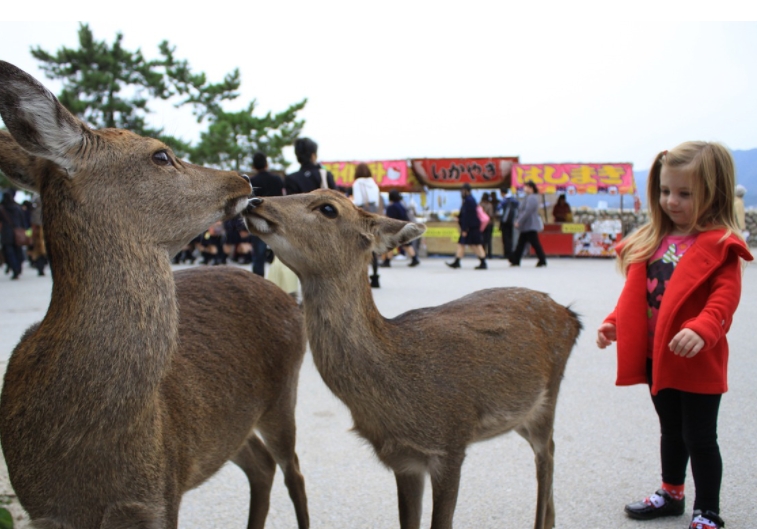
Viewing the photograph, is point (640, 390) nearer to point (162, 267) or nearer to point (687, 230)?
point (687, 230)

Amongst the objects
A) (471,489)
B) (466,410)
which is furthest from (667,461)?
(466,410)

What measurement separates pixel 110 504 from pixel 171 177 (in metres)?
0.99

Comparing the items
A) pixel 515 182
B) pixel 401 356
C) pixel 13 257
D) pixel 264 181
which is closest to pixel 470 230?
pixel 515 182

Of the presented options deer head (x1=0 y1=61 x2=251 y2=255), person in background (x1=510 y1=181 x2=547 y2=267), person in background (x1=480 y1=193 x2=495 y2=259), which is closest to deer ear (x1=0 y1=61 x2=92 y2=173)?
deer head (x1=0 y1=61 x2=251 y2=255)

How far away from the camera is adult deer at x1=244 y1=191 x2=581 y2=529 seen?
2.62 metres

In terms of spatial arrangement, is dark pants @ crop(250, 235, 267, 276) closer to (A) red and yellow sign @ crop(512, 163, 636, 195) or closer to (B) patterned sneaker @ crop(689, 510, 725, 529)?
(B) patterned sneaker @ crop(689, 510, 725, 529)

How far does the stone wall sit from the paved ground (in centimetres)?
1703

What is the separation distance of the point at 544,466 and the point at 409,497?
0.82 m

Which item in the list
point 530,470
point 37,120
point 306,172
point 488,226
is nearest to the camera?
point 37,120

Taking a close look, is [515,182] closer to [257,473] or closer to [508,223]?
[508,223]

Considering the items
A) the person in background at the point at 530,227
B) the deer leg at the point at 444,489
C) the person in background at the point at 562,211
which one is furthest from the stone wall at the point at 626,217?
the deer leg at the point at 444,489

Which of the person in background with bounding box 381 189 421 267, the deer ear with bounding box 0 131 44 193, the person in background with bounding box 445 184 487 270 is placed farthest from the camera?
the person in background with bounding box 445 184 487 270

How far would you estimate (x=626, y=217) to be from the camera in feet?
75.6

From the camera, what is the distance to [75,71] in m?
26.1
